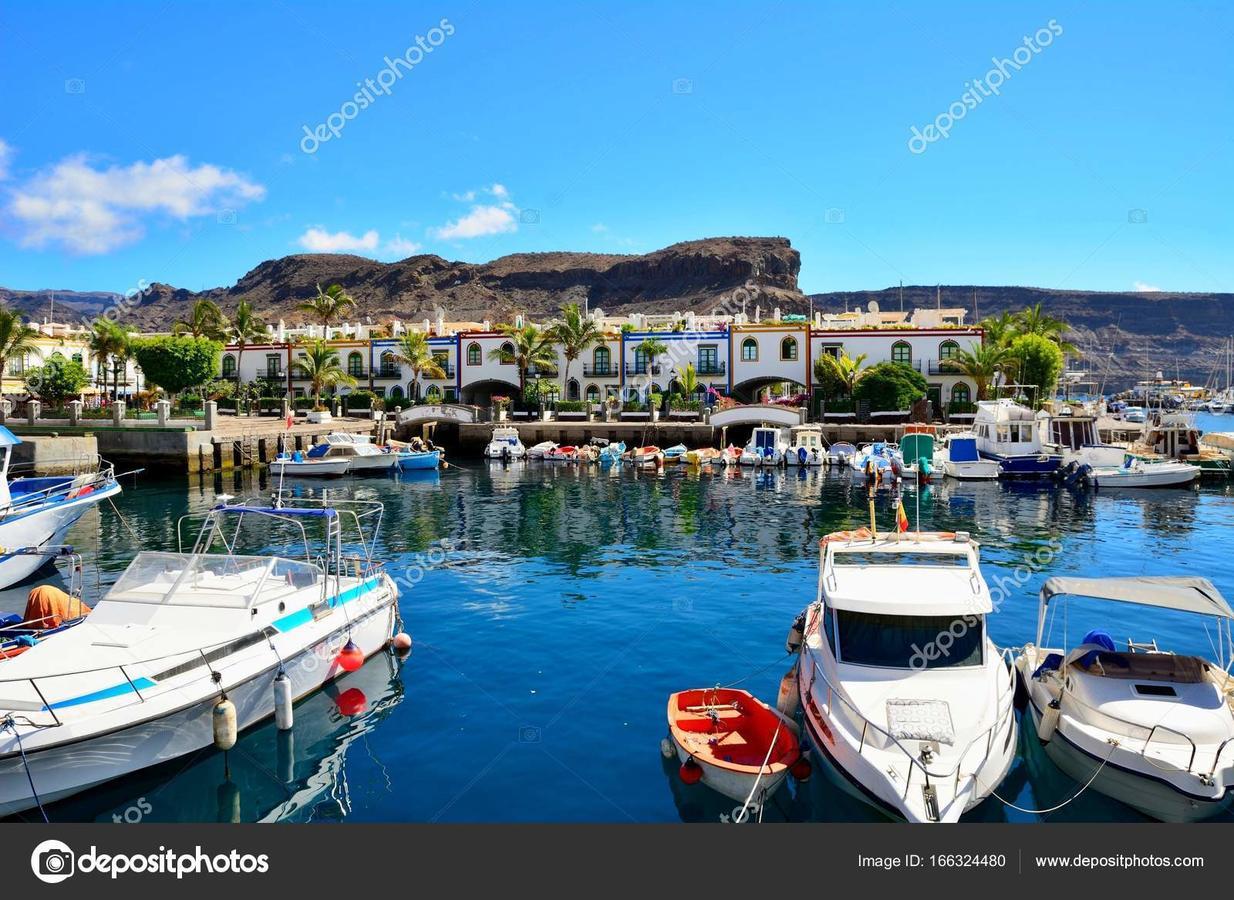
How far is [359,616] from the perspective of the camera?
16.0 metres

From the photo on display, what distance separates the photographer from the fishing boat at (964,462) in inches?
1880

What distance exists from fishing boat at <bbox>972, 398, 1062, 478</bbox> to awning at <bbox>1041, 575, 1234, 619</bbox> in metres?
36.5

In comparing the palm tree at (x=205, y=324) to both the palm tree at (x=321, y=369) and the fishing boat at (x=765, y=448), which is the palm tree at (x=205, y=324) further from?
the fishing boat at (x=765, y=448)

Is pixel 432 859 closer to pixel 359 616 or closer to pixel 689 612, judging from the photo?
pixel 359 616

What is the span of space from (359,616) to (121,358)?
208ft

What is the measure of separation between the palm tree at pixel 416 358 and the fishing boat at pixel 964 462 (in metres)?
45.6

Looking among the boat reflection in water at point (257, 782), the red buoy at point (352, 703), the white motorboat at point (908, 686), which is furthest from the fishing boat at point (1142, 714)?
the red buoy at point (352, 703)

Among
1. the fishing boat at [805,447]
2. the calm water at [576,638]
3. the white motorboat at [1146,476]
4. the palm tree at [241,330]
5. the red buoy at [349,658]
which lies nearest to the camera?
the calm water at [576,638]

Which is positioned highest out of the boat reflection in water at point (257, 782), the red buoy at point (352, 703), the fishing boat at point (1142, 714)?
the fishing boat at point (1142, 714)

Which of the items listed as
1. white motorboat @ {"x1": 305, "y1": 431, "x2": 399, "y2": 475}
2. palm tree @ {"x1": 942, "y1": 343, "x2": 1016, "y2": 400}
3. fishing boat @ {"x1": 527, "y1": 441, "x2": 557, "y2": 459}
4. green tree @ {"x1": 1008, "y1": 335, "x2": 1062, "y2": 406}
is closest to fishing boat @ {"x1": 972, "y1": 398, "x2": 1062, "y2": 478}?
palm tree @ {"x1": 942, "y1": 343, "x2": 1016, "y2": 400}

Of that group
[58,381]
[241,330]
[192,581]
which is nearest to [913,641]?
[192,581]

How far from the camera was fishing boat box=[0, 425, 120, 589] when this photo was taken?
22875 mm

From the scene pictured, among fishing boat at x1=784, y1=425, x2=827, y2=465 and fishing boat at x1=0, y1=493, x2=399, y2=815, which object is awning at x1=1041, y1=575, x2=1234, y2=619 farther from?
fishing boat at x1=784, y1=425, x2=827, y2=465

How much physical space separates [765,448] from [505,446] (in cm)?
1859
